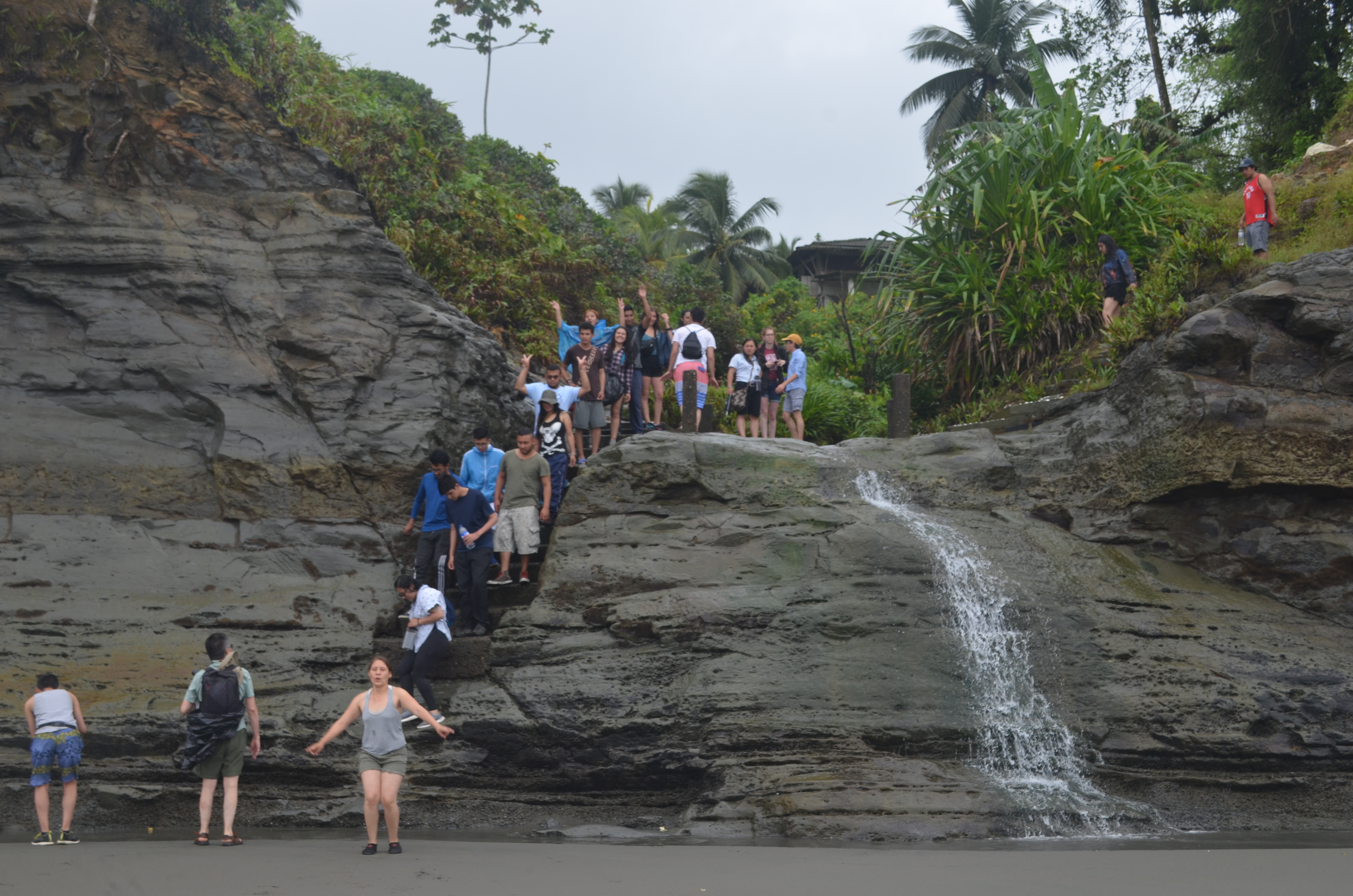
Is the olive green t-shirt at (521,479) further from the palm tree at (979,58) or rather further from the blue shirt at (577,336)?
the palm tree at (979,58)

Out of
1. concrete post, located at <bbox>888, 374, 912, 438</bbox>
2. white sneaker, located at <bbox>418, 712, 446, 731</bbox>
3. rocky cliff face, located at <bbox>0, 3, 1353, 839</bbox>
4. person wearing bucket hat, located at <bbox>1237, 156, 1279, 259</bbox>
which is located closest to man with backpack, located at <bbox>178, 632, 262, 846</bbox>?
rocky cliff face, located at <bbox>0, 3, 1353, 839</bbox>

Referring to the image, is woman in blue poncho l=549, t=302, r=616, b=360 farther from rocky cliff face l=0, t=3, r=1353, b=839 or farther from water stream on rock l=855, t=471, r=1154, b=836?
water stream on rock l=855, t=471, r=1154, b=836

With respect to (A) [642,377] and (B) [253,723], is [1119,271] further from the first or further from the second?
(B) [253,723]

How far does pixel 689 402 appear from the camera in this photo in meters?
12.7

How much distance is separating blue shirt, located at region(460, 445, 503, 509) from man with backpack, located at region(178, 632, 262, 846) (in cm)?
369

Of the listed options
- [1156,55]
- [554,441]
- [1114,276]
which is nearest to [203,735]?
[554,441]

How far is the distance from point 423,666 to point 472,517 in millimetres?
1617

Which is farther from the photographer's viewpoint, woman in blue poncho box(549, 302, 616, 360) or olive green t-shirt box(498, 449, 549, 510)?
woman in blue poncho box(549, 302, 616, 360)

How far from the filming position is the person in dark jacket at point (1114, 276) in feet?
43.8

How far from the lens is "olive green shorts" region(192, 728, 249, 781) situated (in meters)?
7.36

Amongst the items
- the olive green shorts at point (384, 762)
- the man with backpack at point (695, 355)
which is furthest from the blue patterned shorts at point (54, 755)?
the man with backpack at point (695, 355)

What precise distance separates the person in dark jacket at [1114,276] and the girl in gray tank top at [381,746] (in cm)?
1012

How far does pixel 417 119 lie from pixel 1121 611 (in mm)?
16877

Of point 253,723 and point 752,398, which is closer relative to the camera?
point 253,723
